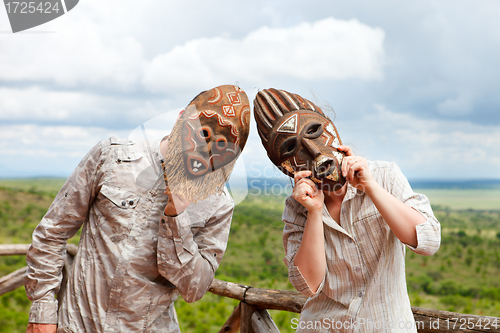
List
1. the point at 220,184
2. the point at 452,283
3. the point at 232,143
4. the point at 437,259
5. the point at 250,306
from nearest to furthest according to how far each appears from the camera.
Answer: the point at 232,143
the point at 220,184
the point at 250,306
the point at 452,283
the point at 437,259

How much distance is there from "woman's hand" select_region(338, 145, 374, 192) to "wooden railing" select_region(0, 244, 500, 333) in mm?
1120

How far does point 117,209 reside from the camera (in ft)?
4.93

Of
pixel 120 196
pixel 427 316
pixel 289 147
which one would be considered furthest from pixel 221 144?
pixel 427 316

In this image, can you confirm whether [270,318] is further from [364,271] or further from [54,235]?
[54,235]

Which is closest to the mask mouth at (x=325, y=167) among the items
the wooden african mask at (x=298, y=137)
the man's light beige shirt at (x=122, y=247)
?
the wooden african mask at (x=298, y=137)

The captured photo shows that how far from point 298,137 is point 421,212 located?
1.52 ft

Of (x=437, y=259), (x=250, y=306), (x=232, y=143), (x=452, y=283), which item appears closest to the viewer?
(x=232, y=143)

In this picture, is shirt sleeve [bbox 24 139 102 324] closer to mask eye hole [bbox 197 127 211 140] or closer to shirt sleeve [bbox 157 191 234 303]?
shirt sleeve [bbox 157 191 234 303]

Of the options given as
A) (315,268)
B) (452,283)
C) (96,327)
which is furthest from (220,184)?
(452,283)

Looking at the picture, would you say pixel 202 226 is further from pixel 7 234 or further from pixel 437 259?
pixel 7 234

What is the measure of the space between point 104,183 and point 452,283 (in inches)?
380

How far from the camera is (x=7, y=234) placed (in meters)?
11.6

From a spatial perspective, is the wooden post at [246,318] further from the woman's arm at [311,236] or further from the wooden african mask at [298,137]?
the wooden african mask at [298,137]

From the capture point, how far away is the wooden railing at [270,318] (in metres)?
1.86
